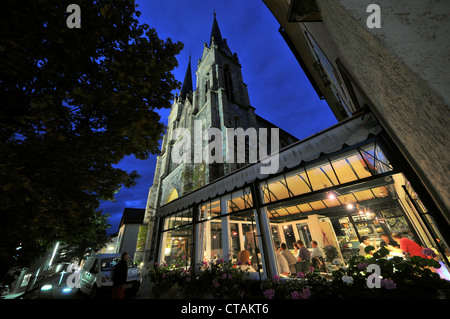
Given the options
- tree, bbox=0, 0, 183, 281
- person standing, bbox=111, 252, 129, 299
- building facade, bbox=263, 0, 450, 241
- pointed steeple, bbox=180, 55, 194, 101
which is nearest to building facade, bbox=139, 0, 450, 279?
building facade, bbox=263, 0, 450, 241

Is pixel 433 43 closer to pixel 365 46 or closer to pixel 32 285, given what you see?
pixel 365 46

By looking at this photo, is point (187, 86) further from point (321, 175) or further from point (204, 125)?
point (321, 175)

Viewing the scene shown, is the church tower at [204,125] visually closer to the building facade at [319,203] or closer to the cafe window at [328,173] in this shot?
the building facade at [319,203]

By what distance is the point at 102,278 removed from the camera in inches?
259

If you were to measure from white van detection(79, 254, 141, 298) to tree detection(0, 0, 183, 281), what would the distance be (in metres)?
4.01

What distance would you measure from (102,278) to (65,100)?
23.6 ft

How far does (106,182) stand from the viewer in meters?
4.22

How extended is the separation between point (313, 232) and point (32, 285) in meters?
23.1

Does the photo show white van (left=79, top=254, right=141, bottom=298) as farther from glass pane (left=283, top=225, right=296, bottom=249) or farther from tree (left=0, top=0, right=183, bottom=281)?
glass pane (left=283, top=225, right=296, bottom=249)

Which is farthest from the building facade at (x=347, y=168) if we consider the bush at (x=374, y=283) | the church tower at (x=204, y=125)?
the church tower at (x=204, y=125)

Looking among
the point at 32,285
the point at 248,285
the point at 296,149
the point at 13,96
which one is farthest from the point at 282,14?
the point at 32,285

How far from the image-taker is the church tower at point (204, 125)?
40.2 ft

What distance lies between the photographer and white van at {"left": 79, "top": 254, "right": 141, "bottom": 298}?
6.41 meters
